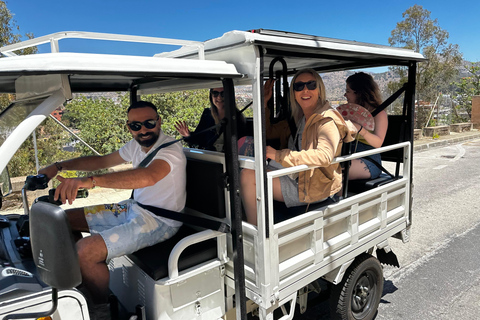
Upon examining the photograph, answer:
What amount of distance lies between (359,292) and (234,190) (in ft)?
5.34

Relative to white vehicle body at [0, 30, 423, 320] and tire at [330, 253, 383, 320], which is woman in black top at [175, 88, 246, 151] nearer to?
white vehicle body at [0, 30, 423, 320]

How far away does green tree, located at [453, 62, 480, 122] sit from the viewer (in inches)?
800

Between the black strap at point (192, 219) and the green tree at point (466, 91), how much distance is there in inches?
836

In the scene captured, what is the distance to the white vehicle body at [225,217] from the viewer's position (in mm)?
1647

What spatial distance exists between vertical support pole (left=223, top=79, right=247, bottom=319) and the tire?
96cm

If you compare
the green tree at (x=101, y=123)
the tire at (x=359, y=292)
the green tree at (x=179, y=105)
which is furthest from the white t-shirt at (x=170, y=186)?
the green tree at (x=101, y=123)

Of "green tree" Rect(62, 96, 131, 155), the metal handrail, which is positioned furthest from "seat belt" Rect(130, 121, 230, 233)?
"green tree" Rect(62, 96, 131, 155)

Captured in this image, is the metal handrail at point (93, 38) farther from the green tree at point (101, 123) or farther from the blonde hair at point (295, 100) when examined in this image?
the green tree at point (101, 123)

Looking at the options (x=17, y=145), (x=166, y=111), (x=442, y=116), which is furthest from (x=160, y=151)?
(x=442, y=116)

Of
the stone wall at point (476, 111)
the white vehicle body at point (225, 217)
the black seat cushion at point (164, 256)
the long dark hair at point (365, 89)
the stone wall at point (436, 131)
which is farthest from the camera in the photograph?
the stone wall at point (476, 111)

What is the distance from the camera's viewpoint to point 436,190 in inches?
291

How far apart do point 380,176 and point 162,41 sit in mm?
2490

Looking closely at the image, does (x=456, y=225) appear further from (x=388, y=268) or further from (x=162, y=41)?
(x=162, y=41)

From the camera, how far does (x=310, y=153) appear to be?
2328 millimetres
